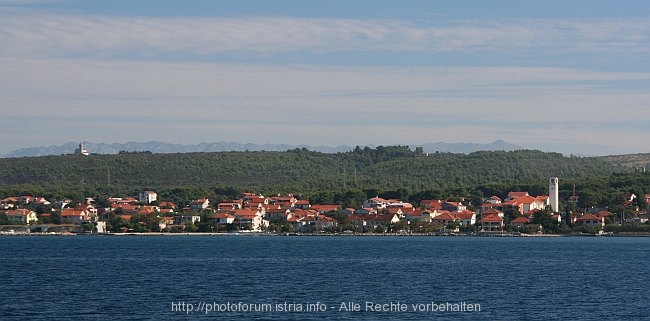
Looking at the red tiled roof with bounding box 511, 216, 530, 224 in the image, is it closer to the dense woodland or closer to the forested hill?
the dense woodland

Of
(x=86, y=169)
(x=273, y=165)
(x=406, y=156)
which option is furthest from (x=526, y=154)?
(x=86, y=169)

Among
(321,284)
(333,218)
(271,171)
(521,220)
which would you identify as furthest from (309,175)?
(321,284)

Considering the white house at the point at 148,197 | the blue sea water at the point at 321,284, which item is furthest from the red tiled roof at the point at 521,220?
the white house at the point at 148,197

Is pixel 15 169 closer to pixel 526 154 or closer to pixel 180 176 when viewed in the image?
pixel 180 176

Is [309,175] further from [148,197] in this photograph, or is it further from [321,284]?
[321,284]

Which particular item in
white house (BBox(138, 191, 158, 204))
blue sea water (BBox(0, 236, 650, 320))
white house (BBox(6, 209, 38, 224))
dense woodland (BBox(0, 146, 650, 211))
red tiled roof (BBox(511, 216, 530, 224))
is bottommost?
blue sea water (BBox(0, 236, 650, 320))

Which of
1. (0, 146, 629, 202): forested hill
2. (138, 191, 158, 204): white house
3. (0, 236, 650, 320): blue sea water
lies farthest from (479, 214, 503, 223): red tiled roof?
(138, 191, 158, 204): white house
